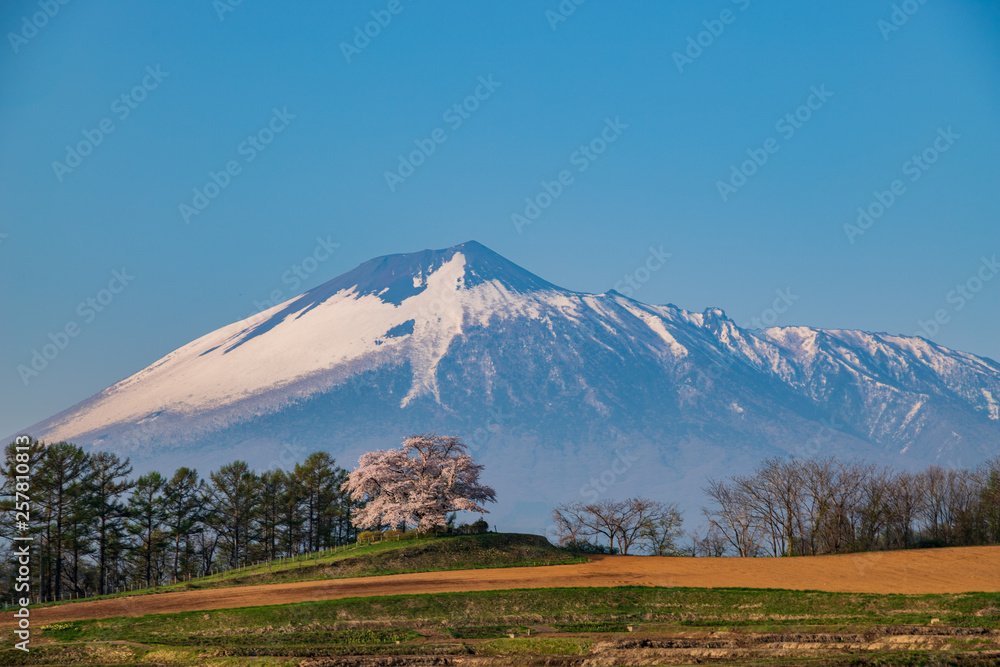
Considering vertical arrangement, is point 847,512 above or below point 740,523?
above

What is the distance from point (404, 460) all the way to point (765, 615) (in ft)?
116

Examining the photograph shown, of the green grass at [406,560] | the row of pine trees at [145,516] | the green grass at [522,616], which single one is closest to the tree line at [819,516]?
the green grass at [406,560]

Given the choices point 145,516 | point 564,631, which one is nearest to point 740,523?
point 564,631

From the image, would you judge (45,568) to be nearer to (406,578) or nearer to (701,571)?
(406,578)

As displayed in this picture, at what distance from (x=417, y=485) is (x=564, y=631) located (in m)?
31.6

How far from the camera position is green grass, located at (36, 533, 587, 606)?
5169 cm

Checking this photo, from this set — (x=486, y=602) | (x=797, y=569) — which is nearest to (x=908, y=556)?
(x=797, y=569)

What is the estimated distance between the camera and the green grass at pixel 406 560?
51688mm

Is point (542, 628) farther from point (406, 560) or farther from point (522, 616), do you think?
point (406, 560)

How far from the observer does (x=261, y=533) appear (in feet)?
286

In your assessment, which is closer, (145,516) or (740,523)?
(145,516)

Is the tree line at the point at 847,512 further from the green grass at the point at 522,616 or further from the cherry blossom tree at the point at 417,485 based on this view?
the green grass at the point at 522,616

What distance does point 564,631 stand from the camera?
109 feet

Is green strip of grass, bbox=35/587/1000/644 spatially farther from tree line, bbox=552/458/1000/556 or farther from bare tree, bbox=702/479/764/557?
bare tree, bbox=702/479/764/557
